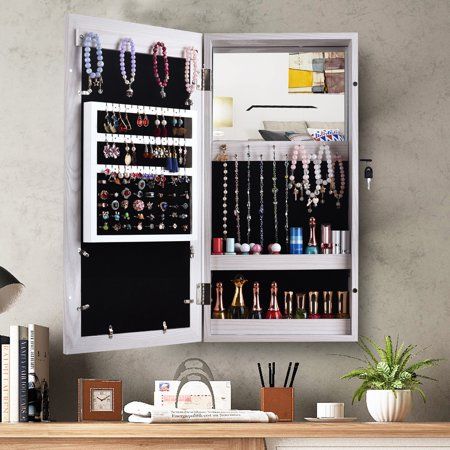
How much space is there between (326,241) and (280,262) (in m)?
0.22

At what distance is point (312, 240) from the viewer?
13.6ft

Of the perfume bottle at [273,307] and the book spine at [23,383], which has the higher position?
the perfume bottle at [273,307]

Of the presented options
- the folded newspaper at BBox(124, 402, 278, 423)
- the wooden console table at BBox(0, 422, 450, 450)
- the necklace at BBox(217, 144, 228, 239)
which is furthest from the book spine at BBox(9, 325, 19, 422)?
the necklace at BBox(217, 144, 228, 239)

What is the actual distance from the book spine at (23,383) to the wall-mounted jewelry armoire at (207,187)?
0.61 ft

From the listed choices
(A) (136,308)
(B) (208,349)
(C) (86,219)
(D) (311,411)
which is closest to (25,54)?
(C) (86,219)

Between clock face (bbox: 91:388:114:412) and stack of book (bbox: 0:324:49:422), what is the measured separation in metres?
0.20

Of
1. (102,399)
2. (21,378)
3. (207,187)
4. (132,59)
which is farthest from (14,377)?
(132,59)

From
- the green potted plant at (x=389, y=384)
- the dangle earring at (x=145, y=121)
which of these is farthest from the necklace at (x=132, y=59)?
the green potted plant at (x=389, y=384)

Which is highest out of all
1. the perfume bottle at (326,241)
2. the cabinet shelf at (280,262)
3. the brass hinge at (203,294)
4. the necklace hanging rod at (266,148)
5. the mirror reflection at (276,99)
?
the mirror reflection at (276,99)

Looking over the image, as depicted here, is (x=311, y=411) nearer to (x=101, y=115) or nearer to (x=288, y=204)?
(x=288, y=204)

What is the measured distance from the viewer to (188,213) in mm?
4031

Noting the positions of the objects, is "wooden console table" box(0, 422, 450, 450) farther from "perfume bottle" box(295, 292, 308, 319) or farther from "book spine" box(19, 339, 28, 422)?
"perfume bottle" box(295, 292, 308, 319)

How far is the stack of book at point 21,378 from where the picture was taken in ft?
12.2

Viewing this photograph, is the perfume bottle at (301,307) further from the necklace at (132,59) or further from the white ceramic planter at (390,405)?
the necklace at (132,59)
